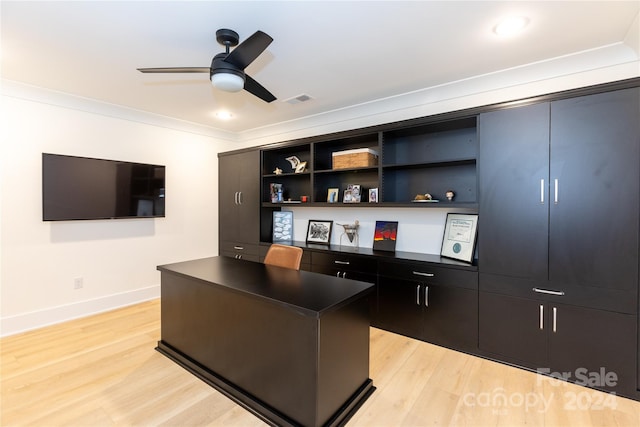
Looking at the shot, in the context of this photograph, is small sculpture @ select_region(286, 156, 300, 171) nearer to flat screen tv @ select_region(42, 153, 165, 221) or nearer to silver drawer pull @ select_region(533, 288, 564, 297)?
flat screen tv @ select_region(42, 153, 165, 221)

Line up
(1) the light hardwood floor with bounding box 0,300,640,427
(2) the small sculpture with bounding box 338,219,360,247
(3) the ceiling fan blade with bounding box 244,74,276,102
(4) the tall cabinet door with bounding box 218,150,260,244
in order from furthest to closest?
(4) the tall cabinet door with bounding box 218,150,260,244, (2) the small sculpture with bounding box 338,219,360,247, (3) the ceiling fan blade with bounding box 244,74,276,102, (1) the light hardwood floor with bounding box 0,300,640,427

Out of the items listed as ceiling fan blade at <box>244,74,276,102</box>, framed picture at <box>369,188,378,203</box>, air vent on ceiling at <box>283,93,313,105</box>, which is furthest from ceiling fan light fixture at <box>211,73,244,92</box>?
framed picture at <box>369,188,378,203</box>

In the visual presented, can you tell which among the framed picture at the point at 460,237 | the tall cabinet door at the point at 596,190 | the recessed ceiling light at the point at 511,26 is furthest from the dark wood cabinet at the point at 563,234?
the recessed ceiling light at the point at 511,26

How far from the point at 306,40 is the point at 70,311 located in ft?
12.3

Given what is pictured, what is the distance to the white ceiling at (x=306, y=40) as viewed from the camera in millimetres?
1886

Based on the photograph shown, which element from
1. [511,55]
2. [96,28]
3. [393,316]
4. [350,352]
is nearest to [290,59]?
[96,28]

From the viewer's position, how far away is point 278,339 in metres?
1.85

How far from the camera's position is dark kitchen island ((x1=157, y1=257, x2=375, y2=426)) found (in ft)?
5.63

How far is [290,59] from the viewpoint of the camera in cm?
252

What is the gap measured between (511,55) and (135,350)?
4013mm

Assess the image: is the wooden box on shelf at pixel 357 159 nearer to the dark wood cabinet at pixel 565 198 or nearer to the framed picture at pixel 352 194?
the framed picture at pixel 352 194

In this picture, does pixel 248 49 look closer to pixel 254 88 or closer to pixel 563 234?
pixel 254 88

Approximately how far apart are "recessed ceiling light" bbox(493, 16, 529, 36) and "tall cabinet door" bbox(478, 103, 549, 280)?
0.58 meters

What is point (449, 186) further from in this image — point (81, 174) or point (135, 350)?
point (81, 174)
